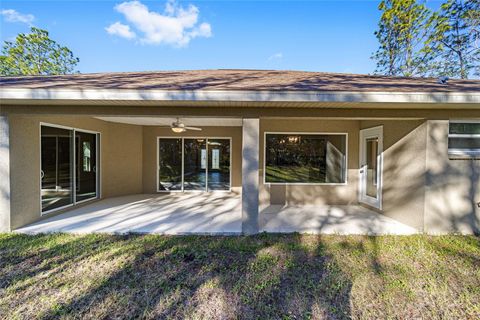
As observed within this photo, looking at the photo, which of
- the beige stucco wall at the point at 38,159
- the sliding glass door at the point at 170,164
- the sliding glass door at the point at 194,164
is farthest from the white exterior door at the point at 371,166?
the beige stucco wall at the point at 38,159

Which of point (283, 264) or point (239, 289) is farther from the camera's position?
point (283, 264)

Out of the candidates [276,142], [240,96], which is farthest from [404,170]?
[240,96]

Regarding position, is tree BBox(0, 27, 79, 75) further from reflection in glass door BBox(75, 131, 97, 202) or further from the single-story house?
reflection in glass door BBox(75, 131, 97, 202)

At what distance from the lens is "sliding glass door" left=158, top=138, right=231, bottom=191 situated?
343 inches

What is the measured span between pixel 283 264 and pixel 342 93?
2983 mm

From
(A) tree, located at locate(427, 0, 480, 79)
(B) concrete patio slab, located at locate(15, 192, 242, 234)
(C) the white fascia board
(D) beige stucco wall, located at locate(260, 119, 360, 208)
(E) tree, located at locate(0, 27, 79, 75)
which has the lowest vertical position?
(B) concrete patio slab, located at locate(15, 192, 242, 234)

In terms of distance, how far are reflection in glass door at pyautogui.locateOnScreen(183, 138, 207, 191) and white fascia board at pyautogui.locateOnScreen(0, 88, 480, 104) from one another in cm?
471

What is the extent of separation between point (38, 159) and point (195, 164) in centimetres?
459

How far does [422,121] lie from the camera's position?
4812 mm

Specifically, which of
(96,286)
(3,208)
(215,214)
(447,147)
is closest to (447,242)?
(447,147)

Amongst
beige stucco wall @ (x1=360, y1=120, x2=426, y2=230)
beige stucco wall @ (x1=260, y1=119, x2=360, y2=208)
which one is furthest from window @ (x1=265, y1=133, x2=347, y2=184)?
beige stucco wall @ (x1=360, y1=120, x2=426, y2=230)

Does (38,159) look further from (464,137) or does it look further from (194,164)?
(464,137)

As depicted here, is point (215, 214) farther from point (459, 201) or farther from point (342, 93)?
point (459, 201)

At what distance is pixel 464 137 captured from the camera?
480 cm
